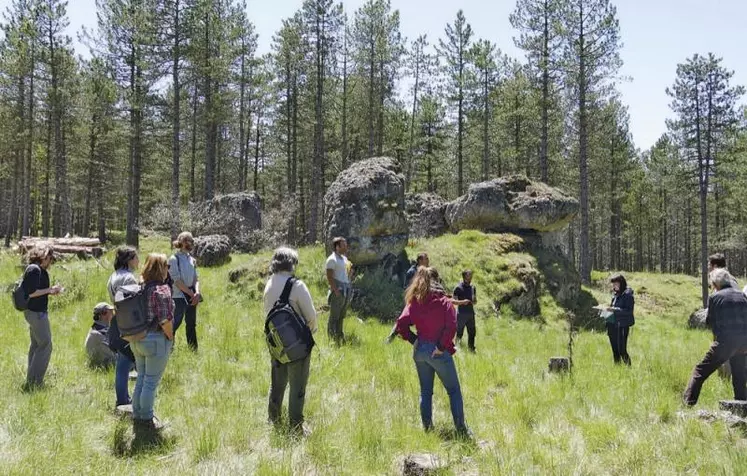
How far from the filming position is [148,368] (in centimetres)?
457

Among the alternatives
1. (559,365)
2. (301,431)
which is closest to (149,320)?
(301,431)

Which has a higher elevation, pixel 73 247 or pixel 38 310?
pixel 73 247

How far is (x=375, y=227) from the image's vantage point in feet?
42.2

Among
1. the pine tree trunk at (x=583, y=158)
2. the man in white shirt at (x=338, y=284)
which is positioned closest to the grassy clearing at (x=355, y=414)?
the man in white shirt at (x=338, y=284)

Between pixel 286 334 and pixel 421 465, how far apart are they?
1.76m

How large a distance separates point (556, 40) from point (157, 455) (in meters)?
26.4

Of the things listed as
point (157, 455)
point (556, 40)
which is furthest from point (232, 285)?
point (556, 40)

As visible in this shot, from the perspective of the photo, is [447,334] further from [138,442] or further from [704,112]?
[704,112]

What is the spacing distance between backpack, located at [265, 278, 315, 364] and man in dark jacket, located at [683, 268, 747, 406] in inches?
206

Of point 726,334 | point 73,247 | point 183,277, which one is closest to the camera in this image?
point 726,334

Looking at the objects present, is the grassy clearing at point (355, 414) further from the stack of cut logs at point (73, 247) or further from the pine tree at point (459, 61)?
the pine tree at point (459, 61)

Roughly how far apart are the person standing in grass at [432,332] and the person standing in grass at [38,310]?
429 cm

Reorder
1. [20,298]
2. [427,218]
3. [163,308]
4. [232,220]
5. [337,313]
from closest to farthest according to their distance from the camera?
[163,308] < [20,298] < [337,313] < [232,220] < [427,218]

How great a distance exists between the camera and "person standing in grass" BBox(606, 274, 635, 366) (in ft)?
26.8
